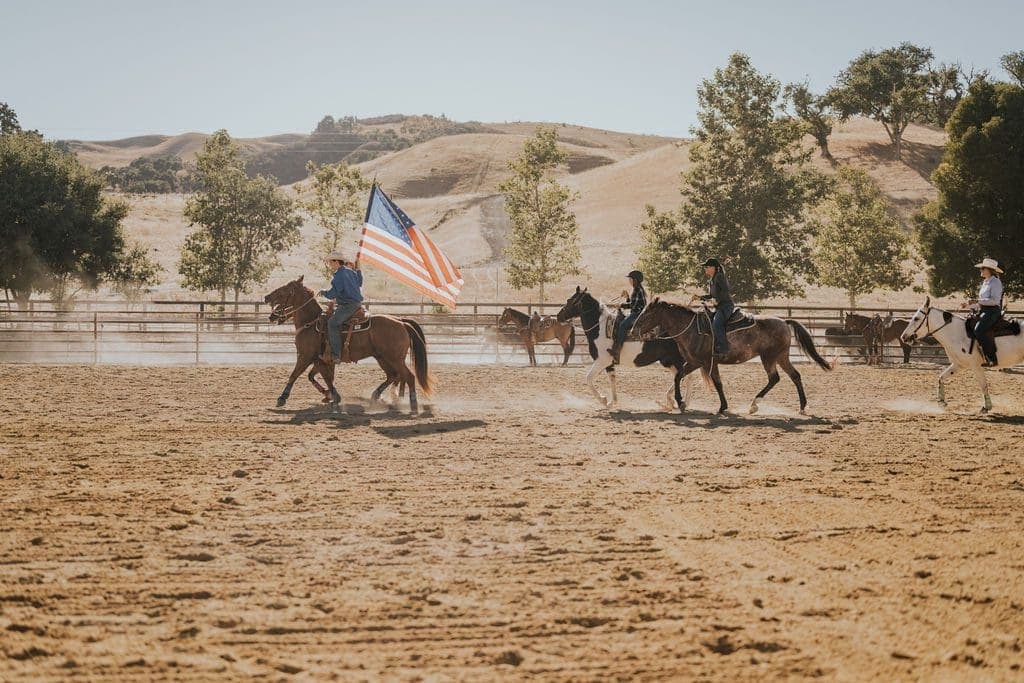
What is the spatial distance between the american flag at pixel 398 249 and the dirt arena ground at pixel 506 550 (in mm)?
3756

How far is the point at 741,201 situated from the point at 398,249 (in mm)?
21419

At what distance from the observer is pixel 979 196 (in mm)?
30562

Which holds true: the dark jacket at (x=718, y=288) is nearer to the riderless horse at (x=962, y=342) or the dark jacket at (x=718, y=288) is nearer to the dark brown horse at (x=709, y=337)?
the dark brown horse at (x=709, y=337)

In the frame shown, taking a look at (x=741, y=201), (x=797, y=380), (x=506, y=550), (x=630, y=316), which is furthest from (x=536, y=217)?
Answer: (x=506, y=550)

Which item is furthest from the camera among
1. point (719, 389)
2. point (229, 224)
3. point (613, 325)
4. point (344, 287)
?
point (229, 224)

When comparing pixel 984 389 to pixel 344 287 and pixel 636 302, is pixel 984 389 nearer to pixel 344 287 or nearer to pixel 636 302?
pixel 636 302

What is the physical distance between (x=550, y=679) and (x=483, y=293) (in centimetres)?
5275

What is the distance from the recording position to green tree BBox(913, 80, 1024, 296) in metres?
30.1

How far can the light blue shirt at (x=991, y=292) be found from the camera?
13.8 m

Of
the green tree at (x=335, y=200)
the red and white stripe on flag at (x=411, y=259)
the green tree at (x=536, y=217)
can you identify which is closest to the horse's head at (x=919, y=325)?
the red and white stripe on flag at (x=411, y=259)

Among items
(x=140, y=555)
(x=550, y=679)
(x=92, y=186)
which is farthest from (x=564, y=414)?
(x=92, y=186)

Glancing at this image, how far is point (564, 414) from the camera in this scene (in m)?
13.9

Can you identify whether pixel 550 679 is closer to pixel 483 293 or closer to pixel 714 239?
pixel 714 239

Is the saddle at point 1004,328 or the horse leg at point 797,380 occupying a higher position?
the saddle at point 1004,328
